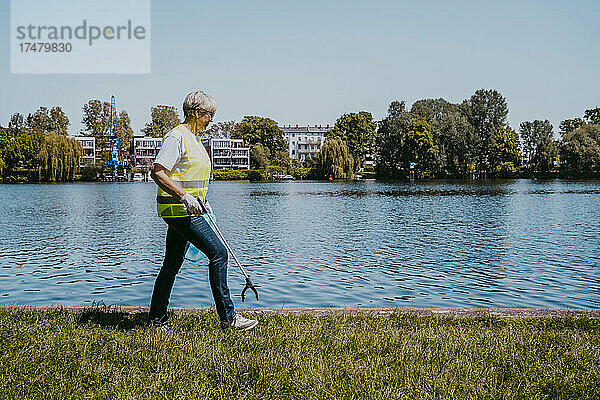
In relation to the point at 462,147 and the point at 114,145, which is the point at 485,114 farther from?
the point at 114,145

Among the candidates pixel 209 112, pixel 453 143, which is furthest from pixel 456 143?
pixel 209 112

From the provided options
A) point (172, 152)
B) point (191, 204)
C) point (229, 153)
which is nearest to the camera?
point (191, 204)

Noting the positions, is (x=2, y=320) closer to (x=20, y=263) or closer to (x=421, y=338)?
(x=421, y=338)

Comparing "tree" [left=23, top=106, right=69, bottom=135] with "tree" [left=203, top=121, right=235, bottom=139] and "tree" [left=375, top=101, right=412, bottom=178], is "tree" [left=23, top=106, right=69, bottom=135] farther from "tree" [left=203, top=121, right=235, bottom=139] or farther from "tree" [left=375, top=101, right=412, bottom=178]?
"tree" [left=375, top=101, right=412, bottom=178]

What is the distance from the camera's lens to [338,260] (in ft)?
50.1

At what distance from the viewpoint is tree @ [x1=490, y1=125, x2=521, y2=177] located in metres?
95.8

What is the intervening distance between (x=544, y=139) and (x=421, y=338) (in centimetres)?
10797

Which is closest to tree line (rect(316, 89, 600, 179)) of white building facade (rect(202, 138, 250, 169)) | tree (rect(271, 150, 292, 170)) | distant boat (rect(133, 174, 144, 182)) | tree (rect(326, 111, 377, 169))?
tree (rect(326, 111, 377, 169))

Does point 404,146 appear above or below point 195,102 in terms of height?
above

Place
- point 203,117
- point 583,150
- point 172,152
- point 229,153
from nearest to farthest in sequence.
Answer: point 172,152 → point 203,117 → point 583,150 → point 229,153

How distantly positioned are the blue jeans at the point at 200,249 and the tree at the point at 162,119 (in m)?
140

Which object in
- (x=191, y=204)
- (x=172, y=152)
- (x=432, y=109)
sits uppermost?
(x=432, y=109)

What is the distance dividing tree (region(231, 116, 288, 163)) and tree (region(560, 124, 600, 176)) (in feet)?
208

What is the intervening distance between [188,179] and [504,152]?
323ft
